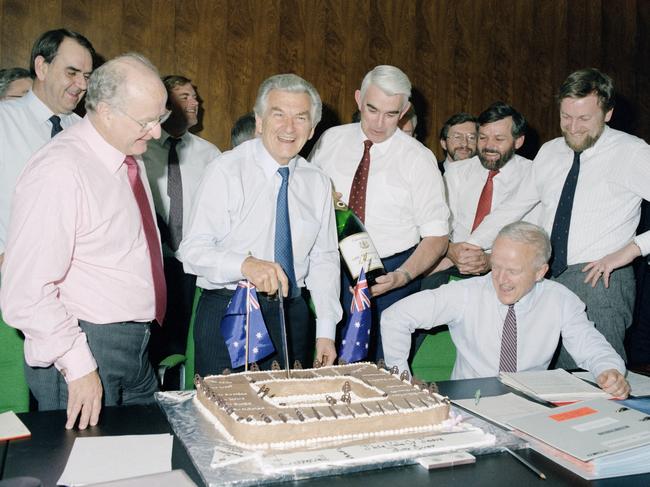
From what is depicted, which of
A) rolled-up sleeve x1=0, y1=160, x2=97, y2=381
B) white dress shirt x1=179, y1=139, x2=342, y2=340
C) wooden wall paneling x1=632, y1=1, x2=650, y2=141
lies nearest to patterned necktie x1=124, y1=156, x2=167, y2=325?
white dress shirt x1=179, y1=139, x2=342, y2=340

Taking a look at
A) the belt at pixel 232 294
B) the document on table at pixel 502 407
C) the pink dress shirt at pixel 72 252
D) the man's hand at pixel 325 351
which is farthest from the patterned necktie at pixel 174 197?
the document on table at pixel 502 407

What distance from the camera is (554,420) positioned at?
5.24 feet

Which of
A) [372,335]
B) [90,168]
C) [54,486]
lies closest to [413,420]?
[54,486]

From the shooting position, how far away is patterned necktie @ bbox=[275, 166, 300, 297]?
7.51ft

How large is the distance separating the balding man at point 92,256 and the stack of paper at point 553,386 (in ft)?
3.48

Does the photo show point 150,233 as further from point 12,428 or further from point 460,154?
point 460,154

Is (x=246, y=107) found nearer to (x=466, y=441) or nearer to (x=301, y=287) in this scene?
(x=301, y=287)

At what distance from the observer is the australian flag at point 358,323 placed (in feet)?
8.07

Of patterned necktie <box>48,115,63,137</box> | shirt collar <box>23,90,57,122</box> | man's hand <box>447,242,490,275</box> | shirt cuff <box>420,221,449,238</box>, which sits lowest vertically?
man's hand <box>447,242,490,275</box>

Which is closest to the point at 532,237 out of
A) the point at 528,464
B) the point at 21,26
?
the point at 528,464

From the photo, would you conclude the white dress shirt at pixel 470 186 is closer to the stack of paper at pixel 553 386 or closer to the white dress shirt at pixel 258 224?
the white dress shirt at pixel 258 224

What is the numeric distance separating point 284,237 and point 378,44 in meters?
3.51

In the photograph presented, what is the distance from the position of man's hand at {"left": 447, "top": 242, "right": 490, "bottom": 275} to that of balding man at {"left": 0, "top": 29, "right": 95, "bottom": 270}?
1903mm

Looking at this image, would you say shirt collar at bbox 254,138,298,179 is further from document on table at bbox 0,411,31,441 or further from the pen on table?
the pen on table
